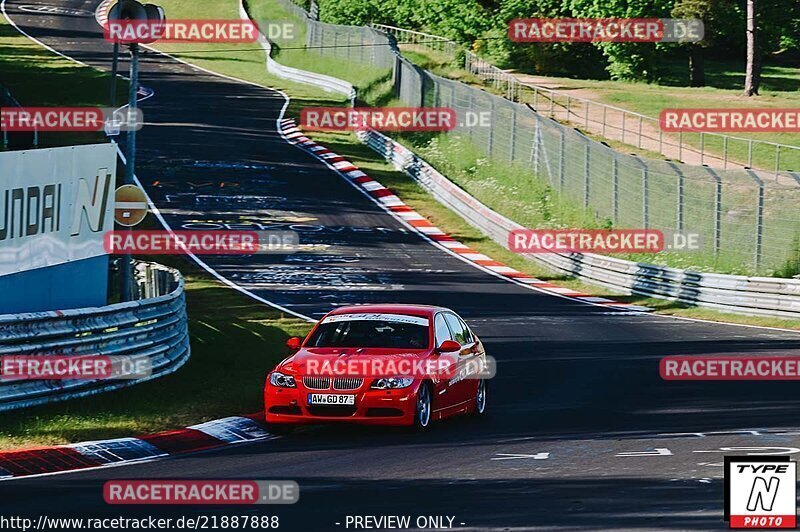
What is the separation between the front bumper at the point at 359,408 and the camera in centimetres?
1416

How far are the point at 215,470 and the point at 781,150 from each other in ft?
114

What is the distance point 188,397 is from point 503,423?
146 inches

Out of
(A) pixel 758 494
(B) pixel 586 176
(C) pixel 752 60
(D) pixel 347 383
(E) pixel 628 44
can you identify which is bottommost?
(B) pixel 586 176

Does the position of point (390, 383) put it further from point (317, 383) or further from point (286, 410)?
point (286, 410)

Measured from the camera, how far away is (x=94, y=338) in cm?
1516

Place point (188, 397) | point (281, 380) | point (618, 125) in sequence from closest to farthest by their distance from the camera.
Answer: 1. point (281, 380)
2. point (188, 397)
3. point (618, 125)

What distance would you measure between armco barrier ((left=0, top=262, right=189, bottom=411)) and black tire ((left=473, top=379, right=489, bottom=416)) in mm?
3888

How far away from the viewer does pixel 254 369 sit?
61.7ft

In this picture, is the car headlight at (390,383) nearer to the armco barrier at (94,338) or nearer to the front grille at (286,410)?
the front grille at (286,410)

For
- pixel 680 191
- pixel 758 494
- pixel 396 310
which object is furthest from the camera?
pixel 680 191

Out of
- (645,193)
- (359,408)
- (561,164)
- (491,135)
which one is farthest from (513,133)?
(359,408)

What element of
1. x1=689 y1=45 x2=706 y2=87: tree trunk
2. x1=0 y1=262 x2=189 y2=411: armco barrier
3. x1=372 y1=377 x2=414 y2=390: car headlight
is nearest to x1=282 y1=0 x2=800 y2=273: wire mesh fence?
x1=0 y1=262 x2=189 y2=411: armco barrier

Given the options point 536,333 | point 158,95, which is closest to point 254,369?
point 536,333

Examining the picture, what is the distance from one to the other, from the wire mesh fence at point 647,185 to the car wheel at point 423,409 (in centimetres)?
1539
